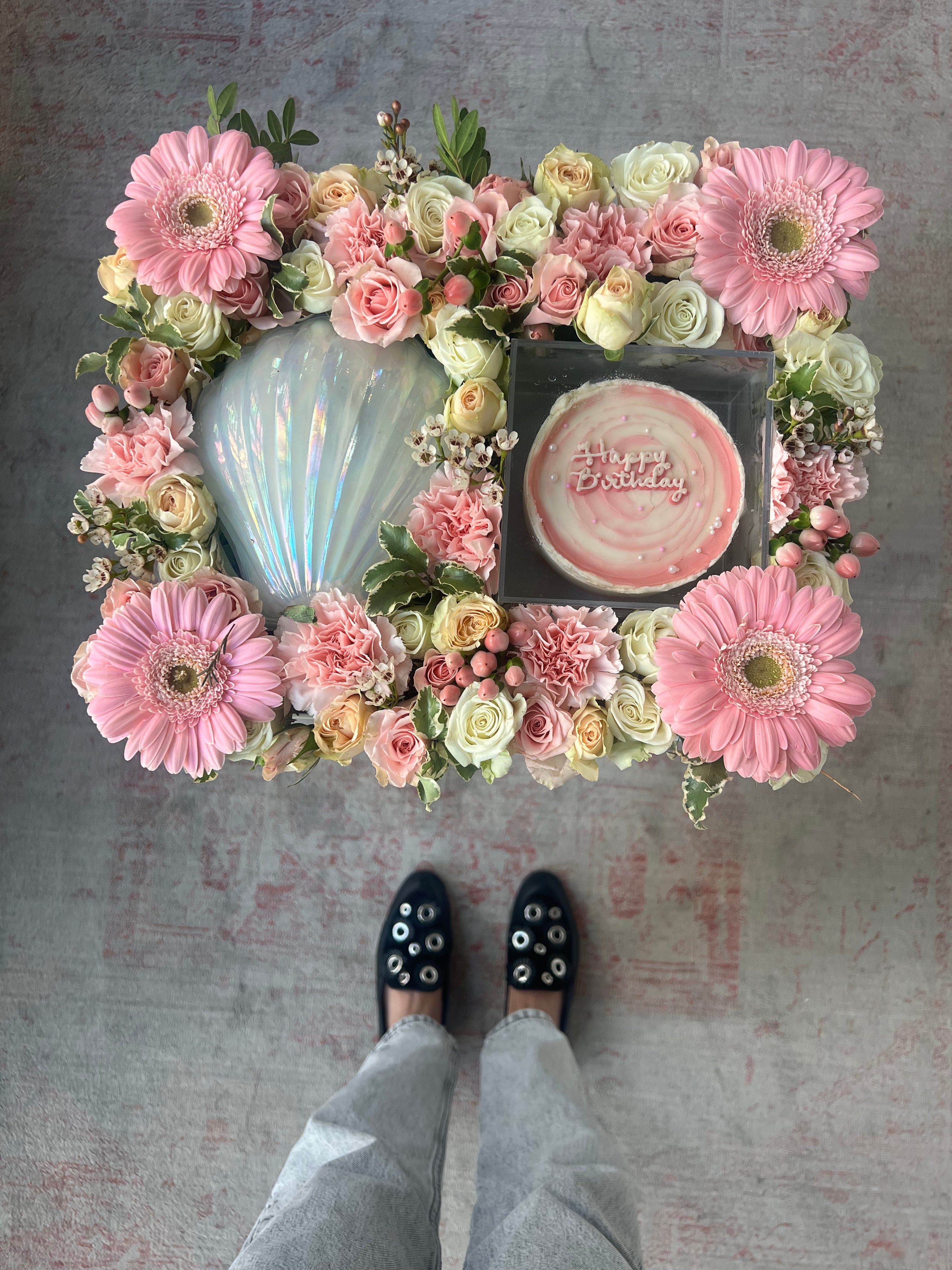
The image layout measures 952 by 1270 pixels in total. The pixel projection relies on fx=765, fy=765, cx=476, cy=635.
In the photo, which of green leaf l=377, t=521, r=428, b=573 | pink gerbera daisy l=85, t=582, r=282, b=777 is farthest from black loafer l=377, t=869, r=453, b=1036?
green leaf l=377, t=521, r=428, b=573

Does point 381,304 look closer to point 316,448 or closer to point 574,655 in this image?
point 316,448

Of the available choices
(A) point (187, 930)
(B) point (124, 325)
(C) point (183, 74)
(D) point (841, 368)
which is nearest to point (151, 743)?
(B) point (124, 325)

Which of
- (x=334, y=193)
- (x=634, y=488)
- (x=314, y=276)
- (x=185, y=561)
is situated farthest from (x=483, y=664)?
(x=334, y=193)

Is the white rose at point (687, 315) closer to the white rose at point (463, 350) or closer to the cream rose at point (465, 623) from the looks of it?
the white rose at point (463, 350)

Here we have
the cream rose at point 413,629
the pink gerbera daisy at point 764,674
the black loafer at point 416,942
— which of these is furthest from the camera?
the black loafer at point 416,942

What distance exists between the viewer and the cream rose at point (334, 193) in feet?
3.18

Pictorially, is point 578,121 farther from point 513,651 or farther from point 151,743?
point 151,743

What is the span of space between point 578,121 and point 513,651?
3.68 ft

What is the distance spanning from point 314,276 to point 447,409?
0.23 meters

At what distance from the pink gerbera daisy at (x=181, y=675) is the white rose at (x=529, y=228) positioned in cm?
56

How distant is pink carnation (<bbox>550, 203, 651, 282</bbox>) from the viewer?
3.08 feet

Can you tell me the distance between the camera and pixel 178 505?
958 mm

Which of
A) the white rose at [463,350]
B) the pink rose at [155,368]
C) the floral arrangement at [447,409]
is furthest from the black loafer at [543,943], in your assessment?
the pink rose at [155,368]

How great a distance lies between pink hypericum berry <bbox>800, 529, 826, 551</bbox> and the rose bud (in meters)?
0.51
